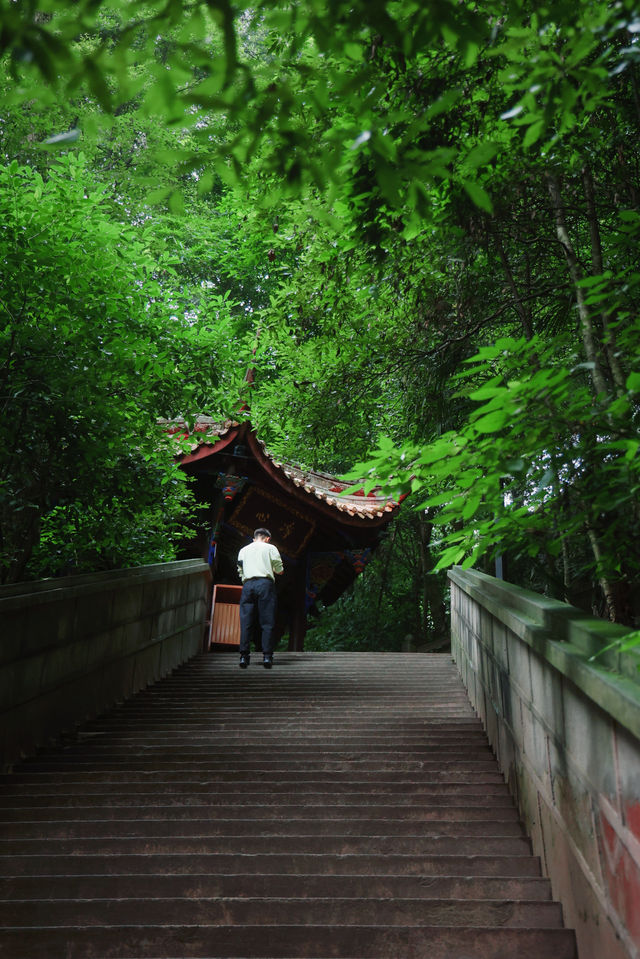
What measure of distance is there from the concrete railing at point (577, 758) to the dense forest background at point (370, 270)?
1.22 feet

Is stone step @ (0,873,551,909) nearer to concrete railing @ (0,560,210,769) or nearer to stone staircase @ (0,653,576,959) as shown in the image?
stone staircase @ (0,653,576,959)

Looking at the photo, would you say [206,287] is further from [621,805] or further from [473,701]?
[621,805]

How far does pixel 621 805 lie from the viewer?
1896mm

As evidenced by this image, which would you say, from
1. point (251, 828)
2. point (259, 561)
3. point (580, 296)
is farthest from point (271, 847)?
point (259, 561)

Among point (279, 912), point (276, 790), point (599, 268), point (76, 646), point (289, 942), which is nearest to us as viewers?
point (289, 942)

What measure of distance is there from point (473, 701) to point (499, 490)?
150 inches

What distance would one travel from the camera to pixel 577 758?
7.84ft

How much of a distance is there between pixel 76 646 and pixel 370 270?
10.8ft

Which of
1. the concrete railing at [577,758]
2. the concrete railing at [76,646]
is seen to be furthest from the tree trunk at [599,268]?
the concrete railing at [76,646]

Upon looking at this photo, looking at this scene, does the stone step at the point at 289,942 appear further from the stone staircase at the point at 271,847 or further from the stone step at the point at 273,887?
the stone step at the point at 273,887

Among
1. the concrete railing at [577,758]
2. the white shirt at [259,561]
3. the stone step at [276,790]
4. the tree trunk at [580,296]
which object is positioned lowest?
the stone step at [276,790]

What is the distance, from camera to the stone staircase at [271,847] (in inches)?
98.7

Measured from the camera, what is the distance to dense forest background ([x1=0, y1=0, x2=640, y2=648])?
169cm

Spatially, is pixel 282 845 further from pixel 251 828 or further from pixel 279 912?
pixel 279 912
